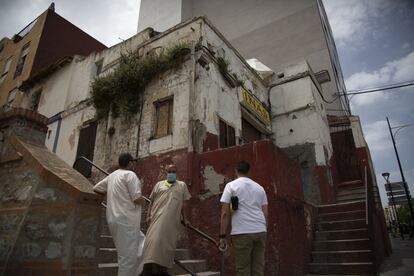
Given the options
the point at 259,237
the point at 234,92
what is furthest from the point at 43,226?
the point at 234,92

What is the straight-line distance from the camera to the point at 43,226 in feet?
11.0

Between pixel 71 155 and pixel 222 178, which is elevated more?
pixel 71 155

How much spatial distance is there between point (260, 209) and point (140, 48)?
8611 millimetres

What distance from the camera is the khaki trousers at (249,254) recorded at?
10.9 ft

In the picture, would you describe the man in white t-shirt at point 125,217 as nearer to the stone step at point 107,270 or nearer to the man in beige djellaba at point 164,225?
the man in beige djellaba at point 164,225

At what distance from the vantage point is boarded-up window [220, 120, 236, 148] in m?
8.75

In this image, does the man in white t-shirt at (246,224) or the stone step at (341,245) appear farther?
the stone step at (341,245)

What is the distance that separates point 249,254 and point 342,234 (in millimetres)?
4781

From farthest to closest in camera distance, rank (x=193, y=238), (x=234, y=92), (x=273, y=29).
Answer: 1. (x=273, y=29)
2. (x=234, y=92)
3. (x=193, y=238)

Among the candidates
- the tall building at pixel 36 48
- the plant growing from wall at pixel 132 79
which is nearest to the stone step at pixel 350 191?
the plant growing from wall at pixel 132 79

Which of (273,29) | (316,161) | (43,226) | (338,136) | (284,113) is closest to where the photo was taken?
(43,226)

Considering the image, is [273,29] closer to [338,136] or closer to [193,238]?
[338,136]

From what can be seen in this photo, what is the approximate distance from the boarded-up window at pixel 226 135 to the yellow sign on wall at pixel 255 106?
1.58 m

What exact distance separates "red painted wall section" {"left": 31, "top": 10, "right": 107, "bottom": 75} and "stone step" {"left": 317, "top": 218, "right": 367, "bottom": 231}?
56.3 feet
